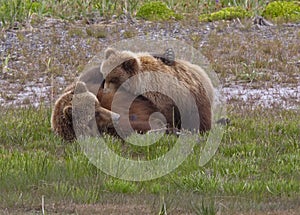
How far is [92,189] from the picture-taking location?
5820mm

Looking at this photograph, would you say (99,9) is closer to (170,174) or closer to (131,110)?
(131,110)

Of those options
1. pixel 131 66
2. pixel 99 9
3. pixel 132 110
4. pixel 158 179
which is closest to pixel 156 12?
pixel 99 9

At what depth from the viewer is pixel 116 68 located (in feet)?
24.1

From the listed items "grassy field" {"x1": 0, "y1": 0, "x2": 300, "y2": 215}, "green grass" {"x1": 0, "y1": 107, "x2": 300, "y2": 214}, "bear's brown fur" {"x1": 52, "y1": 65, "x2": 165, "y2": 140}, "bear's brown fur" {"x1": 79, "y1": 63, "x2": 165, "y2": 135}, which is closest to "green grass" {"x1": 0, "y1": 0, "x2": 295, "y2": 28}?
"grassy field" {"x1": 0, "y1": 0, "x2": 300, "y2": 215}

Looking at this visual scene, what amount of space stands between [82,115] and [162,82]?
0.94 meters

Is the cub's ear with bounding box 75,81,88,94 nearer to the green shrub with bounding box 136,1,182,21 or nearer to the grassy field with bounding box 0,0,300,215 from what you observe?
the grassy field with bounding box 0,0,300,215

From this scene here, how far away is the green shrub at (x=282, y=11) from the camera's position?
16734mm

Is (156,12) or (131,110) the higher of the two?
(131,110)

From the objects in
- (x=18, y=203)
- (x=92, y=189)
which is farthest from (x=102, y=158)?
(x=18, y=203)

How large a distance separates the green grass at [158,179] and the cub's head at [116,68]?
71cm

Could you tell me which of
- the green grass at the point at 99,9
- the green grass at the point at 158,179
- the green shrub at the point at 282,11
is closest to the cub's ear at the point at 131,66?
the green grass at the point at 158,179

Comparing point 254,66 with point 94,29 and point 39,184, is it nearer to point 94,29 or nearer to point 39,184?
point 94,29

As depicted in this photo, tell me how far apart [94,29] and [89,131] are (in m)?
8.62

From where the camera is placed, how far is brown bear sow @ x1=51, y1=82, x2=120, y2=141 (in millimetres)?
7074
